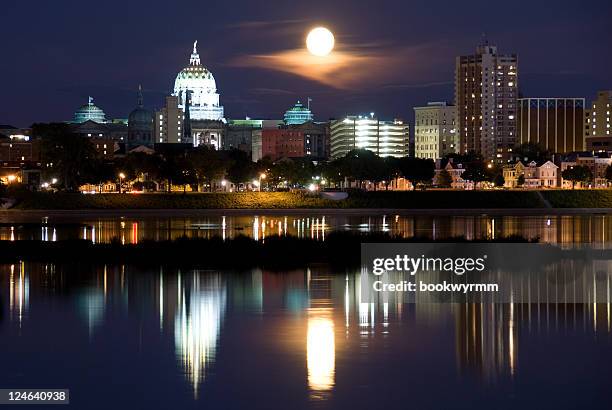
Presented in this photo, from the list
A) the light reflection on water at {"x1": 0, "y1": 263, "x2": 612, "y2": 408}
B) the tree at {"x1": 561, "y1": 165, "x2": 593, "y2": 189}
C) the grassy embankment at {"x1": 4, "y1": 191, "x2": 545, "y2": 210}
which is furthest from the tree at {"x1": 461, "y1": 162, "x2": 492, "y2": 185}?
the light reflection on water at {"x1": 0, "y1": 263, "x2": 612, "y2": 408}

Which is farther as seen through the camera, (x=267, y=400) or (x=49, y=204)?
(x=49, y=204)

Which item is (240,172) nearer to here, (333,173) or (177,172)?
(177,172)

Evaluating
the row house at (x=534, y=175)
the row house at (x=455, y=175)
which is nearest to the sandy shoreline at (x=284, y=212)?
the row house at (x=534, y=175)

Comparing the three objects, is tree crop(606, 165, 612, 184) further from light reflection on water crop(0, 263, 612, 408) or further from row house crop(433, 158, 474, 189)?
light reflection on water crop(0, 263, 612, 408)

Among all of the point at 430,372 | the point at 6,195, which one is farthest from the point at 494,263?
the point at 6,195

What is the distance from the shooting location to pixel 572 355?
27.5 m

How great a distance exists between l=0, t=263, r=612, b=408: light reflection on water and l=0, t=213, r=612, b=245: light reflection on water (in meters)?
21.6

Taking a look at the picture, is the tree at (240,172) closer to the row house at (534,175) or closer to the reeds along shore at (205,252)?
the row house at (534,175)

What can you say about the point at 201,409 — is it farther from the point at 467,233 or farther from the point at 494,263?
the point at 467,233

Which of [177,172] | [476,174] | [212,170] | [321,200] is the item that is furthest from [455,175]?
[321,200]

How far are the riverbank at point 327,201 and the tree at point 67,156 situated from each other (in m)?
11.0

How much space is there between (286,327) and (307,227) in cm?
4370

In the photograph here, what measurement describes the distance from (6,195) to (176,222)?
21775 mm

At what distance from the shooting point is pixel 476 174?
14100cm
